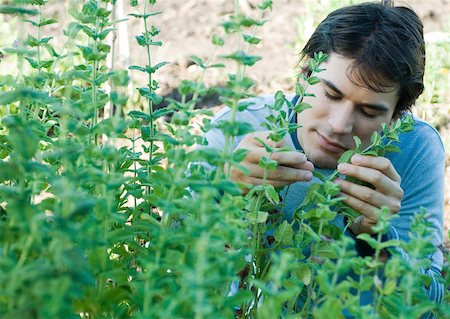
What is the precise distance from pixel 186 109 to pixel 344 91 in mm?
865

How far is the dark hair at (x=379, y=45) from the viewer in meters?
1.87

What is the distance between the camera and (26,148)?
0.80m

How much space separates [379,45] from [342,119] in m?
0.25

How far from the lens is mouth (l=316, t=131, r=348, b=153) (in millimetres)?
1829

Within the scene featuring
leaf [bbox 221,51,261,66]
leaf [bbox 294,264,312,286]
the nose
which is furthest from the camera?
the nose

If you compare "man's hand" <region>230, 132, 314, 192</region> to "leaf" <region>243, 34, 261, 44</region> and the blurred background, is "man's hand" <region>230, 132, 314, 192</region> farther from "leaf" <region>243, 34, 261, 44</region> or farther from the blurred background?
the blurred background

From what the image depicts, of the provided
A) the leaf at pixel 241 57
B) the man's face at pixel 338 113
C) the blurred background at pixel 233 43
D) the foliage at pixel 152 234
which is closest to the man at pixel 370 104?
the man's face at pixel 338 113

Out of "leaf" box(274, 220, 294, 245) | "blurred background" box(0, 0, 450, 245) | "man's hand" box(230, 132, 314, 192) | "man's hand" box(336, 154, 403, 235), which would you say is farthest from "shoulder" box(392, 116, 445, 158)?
"blurred background" box(0, 0, 450, 245)

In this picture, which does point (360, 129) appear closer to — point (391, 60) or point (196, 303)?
point (391, 60)

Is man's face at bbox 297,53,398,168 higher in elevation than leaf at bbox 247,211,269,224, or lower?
lower

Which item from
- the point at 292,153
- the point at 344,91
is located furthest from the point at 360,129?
the point at 292,153

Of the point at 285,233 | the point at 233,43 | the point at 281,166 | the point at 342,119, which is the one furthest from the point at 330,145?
the point at 233,43

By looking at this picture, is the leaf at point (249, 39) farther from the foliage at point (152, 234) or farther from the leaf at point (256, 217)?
the leaf at point (256, 217)

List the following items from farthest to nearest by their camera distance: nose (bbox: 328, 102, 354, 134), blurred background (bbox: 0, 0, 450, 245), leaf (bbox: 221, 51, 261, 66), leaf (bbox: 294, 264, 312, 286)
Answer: blurred background (bbox: 0, 0, 450, 245), nose (bbox: 328, 102, 354, 134), leaf (bbox: 294, 264, 312, 286), leaf (bbox: 221, 51, 261, 66)
